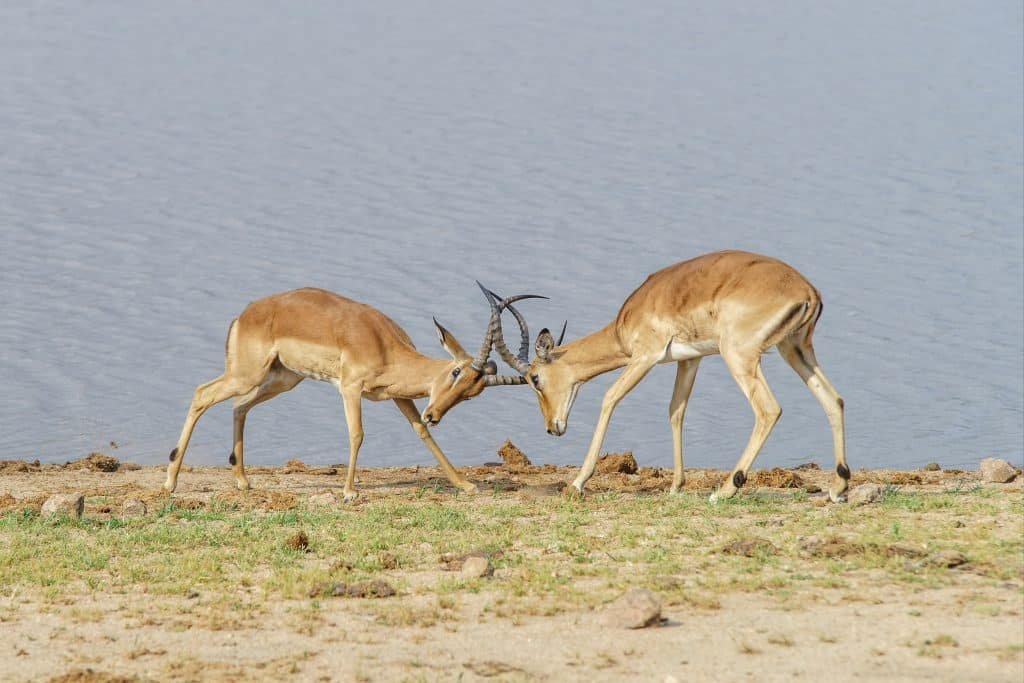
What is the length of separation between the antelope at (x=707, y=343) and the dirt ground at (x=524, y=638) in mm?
2433

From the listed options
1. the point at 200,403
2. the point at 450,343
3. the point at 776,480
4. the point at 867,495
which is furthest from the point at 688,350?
the point at 200,403

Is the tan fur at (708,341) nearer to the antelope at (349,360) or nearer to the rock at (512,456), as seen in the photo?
the antelope at (349,360)

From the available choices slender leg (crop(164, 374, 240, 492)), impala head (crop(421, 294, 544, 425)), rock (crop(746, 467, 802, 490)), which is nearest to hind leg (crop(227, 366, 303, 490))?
slender leg (crop(164, 374, 240, 492))

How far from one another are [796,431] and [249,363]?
7020 millimetres

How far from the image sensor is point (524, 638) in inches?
310

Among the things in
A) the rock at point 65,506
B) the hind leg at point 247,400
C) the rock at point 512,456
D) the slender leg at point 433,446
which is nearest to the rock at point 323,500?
the slender leg at point 433,446

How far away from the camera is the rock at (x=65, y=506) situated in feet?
37.3

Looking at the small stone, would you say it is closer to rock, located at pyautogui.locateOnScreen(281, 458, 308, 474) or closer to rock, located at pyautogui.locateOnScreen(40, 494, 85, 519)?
rock, located at pyautogui.locateOnScreen(40, 494, 85, 519)

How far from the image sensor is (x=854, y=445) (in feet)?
56.6

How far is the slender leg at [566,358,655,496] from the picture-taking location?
12.4 m

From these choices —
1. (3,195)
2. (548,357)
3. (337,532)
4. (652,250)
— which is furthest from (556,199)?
(337,532)

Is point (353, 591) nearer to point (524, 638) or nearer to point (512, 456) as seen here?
point (524, 638)

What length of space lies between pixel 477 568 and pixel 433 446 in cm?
428

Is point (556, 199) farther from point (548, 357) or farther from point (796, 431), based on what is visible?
point (548, 357)
